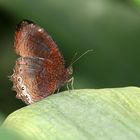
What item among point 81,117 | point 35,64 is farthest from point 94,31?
point 81,117

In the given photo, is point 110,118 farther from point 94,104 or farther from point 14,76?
point 14,76

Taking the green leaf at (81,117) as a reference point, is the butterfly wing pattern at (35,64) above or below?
below

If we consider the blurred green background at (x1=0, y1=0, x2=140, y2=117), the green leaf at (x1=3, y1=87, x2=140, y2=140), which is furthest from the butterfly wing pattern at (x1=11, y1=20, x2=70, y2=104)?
the green leaf at (x1=3, y1=87, x2=140, y2=140)

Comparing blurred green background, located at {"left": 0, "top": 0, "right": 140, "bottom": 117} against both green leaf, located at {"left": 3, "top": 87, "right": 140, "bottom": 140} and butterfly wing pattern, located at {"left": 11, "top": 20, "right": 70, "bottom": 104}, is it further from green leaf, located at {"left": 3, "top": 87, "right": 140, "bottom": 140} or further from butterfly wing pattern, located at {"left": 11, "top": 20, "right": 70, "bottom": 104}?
green leaf, located at {"left": 3, "top": 87, "right": 140, "bottom": 140}

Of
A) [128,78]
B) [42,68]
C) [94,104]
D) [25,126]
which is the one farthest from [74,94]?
[128,78]

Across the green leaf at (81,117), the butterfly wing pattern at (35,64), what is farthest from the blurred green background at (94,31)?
the green leaf at (81,117)

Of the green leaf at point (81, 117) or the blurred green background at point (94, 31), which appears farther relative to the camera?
the blurred green background at point (94, 31)

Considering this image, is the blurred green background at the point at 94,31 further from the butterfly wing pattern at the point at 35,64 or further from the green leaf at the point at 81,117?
the green leaf at the point at 81,117
